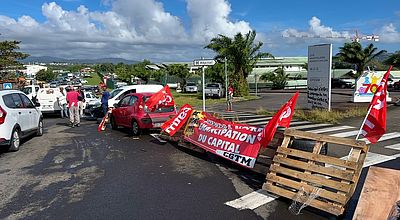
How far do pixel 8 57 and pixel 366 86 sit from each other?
171 feet

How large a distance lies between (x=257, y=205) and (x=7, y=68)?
199 feet

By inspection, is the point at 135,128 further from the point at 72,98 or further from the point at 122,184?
the point at 122,184

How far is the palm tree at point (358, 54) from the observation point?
5475 centimetres

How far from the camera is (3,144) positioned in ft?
31.1

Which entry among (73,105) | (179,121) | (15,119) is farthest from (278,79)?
(15,119)

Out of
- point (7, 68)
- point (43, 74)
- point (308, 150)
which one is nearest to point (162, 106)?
point (308, 150)

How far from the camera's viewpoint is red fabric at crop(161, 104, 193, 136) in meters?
10.2

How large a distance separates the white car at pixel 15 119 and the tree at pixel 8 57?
4872cm

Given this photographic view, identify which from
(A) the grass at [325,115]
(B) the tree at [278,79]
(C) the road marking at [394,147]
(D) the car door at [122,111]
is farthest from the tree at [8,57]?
(C) the road marking at [394,147]

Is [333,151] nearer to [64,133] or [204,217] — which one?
[204,217]

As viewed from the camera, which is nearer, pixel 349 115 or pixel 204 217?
pixel 204 217

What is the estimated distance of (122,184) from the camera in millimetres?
6816

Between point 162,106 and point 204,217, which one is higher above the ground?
point 162,106

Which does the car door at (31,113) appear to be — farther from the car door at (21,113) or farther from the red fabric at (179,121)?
the red fabric at (179,121)
